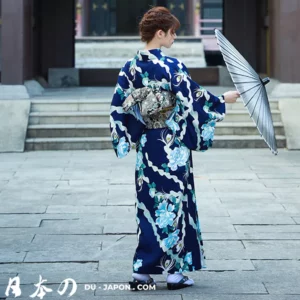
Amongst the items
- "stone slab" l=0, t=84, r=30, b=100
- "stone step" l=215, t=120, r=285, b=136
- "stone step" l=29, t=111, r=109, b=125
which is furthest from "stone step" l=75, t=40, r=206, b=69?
"stone step" l=215, t=120, r=285, b=136

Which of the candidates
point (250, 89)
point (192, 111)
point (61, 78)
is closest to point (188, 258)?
point (192, 111)

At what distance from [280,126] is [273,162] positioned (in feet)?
6.42

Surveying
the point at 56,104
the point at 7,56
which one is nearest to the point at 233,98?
the point at 56,104

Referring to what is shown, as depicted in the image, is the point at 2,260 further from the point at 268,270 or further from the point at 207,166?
the point at 207,166

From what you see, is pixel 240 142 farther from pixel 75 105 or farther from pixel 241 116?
pixel 75 105

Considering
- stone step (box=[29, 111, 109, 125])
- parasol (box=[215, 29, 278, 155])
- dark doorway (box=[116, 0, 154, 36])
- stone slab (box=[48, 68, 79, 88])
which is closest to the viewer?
parasol (box=[215, 29, 278, 155])

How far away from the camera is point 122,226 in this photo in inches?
281

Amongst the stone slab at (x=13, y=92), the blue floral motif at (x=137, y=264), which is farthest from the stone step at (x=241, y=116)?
the blue floral motif at (x=137, y=264)

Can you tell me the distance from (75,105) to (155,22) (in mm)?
8872

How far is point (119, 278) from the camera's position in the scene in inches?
213

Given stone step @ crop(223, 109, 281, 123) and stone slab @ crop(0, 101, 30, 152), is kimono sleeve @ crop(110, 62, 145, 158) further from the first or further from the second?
stone step @ crop(223, 109, 281, 123)

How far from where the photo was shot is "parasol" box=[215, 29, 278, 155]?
5105 millimetres

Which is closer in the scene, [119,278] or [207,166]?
[119,278]

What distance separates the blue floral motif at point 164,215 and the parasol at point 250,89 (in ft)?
2.51
